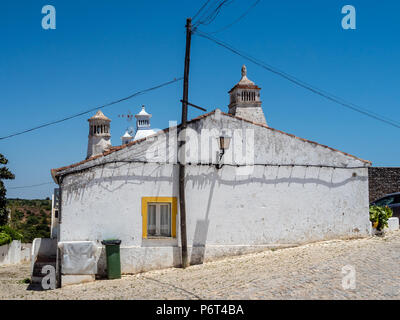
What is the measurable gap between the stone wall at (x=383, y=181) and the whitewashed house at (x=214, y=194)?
32.5ft

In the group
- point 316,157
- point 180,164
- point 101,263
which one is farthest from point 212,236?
point 316,157

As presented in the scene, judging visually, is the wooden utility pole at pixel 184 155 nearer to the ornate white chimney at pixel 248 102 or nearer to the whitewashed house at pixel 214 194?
the whitewashed house at pixel 214 194

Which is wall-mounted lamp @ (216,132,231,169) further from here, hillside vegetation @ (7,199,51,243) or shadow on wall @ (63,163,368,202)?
hillside vegetation @ (7,199,51,243)

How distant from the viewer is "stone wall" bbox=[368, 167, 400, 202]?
2345 centimetres

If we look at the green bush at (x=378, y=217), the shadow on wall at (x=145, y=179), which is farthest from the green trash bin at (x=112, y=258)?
the green bush at (x=378, y=217)

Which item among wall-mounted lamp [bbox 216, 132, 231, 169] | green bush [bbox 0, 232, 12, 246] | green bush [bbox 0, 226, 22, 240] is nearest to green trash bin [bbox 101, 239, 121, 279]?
wall-mounted lamp [bbox 216, 132, 231, 169]

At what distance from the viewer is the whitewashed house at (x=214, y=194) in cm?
1259

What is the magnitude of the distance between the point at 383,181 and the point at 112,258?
17.2 meters

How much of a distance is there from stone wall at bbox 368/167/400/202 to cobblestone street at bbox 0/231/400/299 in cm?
1010

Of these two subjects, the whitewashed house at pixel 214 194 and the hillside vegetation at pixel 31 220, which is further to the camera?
the hillside vegetation at pixel 31 220

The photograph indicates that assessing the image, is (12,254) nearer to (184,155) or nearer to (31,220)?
(184,155)

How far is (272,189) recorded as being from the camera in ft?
45.3

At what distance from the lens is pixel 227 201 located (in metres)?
13.5
